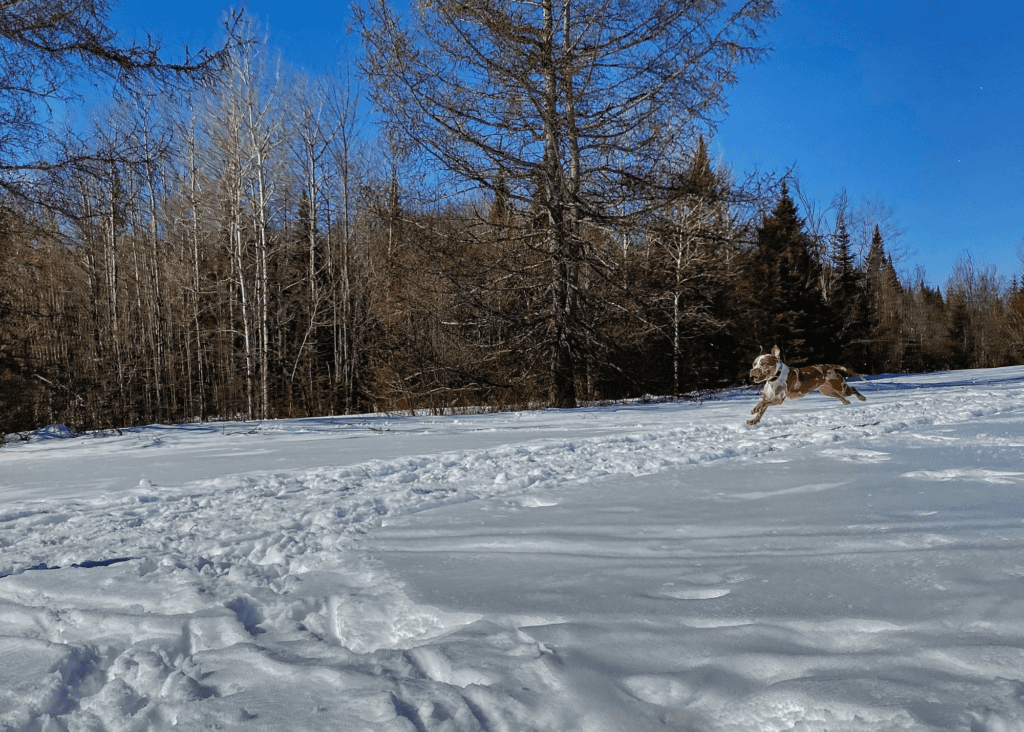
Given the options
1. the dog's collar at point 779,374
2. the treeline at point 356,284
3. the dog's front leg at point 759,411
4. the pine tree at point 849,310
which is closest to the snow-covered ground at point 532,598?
the dog's front leg at point 759,411

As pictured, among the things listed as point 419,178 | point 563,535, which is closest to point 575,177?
point 419,178

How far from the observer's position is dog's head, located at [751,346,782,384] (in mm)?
5281

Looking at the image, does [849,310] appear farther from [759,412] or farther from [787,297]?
[759,412]

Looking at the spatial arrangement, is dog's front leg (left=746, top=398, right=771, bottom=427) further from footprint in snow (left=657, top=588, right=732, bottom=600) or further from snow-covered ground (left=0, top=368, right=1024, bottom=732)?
footprint in snow (left=657, top=588, right=732, bottom=600)

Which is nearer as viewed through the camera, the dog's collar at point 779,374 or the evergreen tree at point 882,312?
the dog's collar at point 779,374

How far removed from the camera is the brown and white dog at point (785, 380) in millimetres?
5281

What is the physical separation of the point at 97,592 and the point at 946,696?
2.34m

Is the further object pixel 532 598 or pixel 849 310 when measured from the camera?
pixel 849 310

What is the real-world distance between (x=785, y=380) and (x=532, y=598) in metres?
4.45

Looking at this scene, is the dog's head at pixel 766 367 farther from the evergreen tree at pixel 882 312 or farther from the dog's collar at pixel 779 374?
the evergreen tree at pixel 882 312

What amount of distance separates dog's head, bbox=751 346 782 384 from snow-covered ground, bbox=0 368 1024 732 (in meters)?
1.56

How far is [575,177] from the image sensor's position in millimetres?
9891

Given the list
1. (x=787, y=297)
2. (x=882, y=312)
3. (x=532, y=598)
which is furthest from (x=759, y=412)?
(x=882, y=312)

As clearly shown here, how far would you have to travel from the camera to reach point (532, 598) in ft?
5.65
